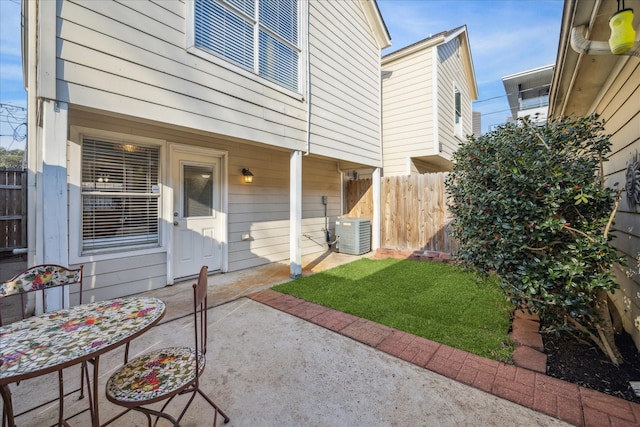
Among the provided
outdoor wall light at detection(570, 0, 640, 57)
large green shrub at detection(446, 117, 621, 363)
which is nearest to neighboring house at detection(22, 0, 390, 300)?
large green shrub at detection(446, 117, 621, 363)

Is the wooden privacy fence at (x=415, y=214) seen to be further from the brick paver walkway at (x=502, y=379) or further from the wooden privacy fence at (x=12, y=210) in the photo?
the wooden privacy fence at (x=12, y=210)

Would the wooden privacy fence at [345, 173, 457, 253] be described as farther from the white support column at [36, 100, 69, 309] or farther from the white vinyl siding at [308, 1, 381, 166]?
the white support column at [36, 100, 69, 309]

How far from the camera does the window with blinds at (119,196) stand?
3609 millimetres

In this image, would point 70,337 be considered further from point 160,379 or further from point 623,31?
point 623,31

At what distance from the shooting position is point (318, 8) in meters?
5.40

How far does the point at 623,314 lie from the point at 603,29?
8.73ft

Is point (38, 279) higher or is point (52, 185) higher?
point (52, 185)

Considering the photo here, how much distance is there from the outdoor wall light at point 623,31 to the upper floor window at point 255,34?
150 inches

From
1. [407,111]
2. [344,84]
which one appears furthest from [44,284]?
[407,111]

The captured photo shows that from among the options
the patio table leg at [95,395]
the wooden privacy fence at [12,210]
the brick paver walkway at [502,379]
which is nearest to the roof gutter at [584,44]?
the brick paver walkway at [502,379]

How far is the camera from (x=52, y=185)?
2.48 m

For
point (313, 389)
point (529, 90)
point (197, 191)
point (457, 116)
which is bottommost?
point (313, 389)

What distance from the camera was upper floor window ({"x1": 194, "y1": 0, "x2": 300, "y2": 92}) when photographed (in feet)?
12.0

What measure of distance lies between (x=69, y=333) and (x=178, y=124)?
2505 mm
